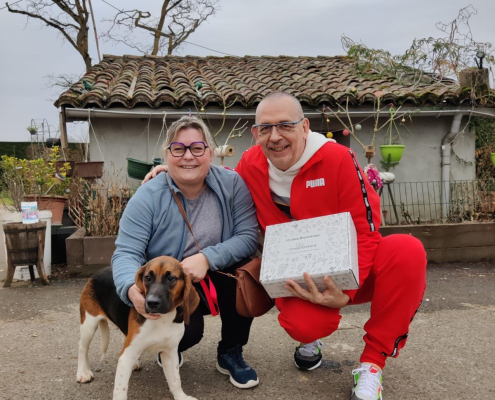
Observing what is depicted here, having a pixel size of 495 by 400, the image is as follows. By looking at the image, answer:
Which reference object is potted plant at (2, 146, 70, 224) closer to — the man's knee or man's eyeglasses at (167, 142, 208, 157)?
man's eyeglasses at (167, 142, 208, 157)

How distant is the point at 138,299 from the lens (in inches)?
103

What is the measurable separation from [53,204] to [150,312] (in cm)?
594

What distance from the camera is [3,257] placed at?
28.2ft

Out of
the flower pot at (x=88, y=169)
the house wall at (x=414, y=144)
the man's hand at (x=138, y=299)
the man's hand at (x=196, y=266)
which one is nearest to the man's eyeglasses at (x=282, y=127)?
the man's hand at (x=196, y=266)

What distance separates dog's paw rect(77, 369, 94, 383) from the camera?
129 inches

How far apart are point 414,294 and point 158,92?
739cm

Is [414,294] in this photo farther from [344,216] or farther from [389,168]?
[389,168]

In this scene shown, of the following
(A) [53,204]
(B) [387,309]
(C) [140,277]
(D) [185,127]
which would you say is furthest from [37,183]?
(B) [387,309]

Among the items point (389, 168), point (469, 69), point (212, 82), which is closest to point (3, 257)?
point (212, 82)

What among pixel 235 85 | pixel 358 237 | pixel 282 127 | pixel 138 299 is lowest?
pixel 138 299

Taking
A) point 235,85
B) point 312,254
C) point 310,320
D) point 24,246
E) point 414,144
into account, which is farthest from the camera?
point 235,85

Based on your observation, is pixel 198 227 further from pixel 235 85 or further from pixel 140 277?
pixel 235 85

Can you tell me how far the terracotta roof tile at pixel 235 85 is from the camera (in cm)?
880

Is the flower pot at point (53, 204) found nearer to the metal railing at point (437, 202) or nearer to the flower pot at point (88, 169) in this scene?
the flower pot at point (88, 169)
